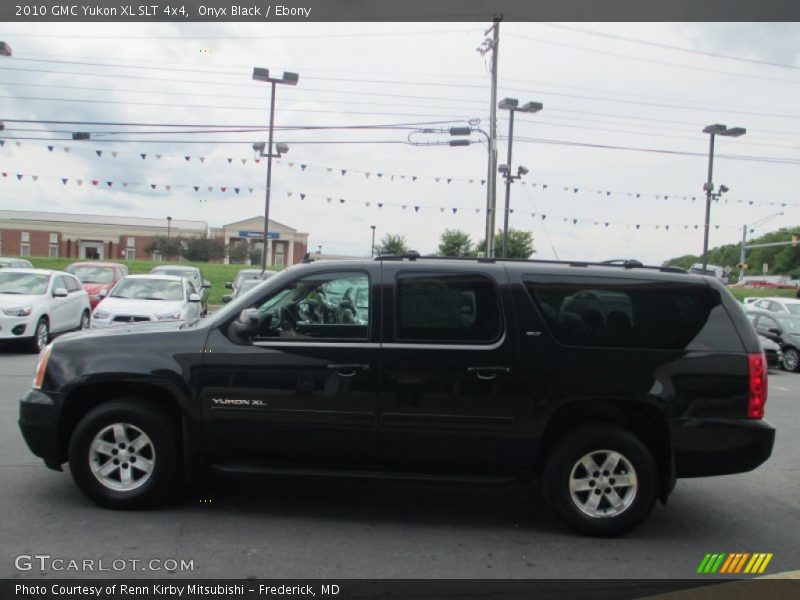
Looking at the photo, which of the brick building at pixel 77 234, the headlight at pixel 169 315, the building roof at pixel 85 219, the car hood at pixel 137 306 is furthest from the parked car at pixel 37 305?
the building roof at pixel 85 219

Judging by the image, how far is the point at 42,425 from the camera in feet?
16.5

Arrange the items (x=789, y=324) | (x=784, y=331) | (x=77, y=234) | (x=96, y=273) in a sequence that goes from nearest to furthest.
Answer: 1. (x=784, y=331)
2. (x=789, y=324)
3. (x=96, y=273)
4. (x=77, y=234)

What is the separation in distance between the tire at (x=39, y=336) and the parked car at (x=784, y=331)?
15458 mm

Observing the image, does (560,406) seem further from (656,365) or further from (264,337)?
(264,337)

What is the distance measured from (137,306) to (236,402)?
9.21 m

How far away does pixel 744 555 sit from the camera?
4676 mm

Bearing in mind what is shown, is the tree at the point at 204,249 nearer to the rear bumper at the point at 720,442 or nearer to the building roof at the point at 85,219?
the building roof at the point at 85,219

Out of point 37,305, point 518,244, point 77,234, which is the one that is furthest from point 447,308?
point 77,234

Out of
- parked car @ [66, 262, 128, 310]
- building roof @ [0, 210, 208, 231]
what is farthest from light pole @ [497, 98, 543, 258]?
building roof @ [0, 210, 208, 231]

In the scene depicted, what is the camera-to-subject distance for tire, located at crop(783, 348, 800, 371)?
55.6 ft

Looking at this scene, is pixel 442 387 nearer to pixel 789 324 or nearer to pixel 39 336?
pixel 39 336

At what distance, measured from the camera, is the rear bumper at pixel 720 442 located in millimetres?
A: 4809

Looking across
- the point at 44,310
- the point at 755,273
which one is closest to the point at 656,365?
the point at 44,310

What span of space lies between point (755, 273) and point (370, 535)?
146841 millimetres
